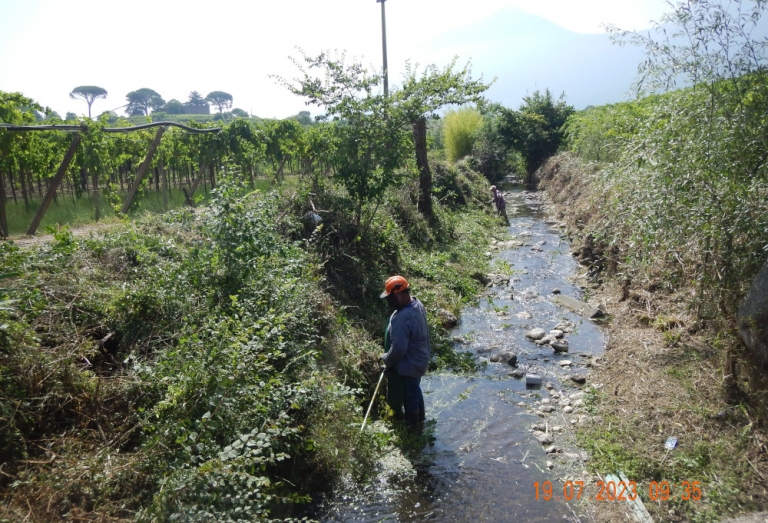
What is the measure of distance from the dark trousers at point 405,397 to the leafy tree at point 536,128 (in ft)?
95.1

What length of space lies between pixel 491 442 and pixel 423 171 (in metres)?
11.1

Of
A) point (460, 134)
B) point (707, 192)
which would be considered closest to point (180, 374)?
point (707, 192)

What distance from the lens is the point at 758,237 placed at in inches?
197

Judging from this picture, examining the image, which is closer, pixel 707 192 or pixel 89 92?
pixel 707 192

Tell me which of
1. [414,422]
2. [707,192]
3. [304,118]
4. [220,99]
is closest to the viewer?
[707,192]

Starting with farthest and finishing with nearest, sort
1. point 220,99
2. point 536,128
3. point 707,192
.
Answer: point 220,99
point 536,128
point 707,192

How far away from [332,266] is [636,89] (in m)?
5.45

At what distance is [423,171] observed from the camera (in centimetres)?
1570

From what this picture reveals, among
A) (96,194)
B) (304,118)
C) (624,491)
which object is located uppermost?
(304,118)

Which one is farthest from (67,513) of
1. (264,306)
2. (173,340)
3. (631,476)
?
(631,476)

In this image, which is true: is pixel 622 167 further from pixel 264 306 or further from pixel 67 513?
pixel 67 513

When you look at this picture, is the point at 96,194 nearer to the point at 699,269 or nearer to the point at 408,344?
the point at 408,344

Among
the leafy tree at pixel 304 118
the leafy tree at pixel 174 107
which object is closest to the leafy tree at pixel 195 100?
the leafy tree at pixel 174 107

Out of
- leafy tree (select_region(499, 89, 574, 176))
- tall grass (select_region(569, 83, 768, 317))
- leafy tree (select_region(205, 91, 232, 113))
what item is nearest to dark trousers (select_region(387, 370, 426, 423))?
tall grass (select_region(569, 83, 768, 317))
